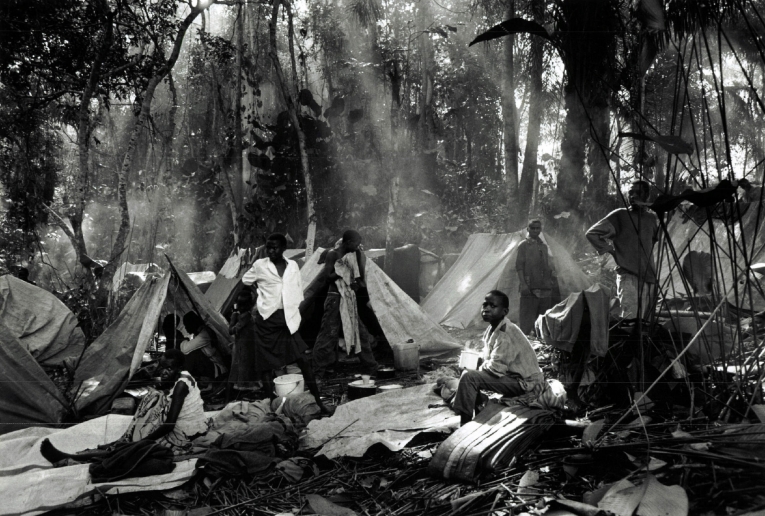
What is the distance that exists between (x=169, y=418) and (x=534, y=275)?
171 inches

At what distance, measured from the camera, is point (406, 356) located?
20.8 feet

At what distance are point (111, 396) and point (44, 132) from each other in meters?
8.52

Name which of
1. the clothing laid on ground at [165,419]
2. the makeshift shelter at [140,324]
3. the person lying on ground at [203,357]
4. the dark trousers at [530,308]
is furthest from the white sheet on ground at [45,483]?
the dark trousers at [530,308]

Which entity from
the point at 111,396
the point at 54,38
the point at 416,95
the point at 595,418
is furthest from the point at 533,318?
the point at 416,95

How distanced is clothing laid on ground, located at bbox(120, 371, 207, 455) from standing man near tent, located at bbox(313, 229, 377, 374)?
2.61m

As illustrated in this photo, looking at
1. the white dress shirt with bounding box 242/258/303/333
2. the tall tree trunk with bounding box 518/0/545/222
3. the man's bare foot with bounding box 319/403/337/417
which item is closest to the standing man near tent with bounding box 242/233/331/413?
the white dress shirt with bounding box 242/258/303/333

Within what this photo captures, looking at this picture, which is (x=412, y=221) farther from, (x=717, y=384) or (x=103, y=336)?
(x=717, y=384)

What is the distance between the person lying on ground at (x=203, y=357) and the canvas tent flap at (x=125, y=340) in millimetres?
413

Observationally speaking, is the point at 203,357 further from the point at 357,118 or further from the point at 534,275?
the point at 357,118

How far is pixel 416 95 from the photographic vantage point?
56.2 ft

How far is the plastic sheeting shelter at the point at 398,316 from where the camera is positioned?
6.86m

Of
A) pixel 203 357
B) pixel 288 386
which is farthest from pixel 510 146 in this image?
pixel 288 386

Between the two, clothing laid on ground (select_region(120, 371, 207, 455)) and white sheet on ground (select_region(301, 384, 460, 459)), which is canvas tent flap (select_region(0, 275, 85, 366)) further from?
white sheet on ground (select_region(301, 384, 460, 459))

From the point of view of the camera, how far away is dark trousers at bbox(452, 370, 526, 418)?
12.7 feet
